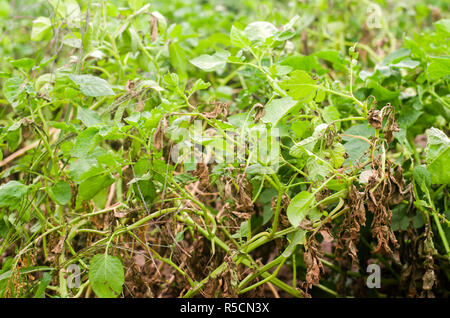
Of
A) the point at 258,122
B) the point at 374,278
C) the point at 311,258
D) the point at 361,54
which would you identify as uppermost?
the point at 258,122

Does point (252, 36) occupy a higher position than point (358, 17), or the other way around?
point (252, 36)

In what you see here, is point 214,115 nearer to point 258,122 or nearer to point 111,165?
point 258,122

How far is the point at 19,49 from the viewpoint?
6.59ft

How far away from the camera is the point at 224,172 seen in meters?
0.83

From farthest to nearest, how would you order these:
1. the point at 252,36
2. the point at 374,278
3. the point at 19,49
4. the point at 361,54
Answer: the point at 19,49
the point at 361,54
the point at 374,278
the point at 252,36

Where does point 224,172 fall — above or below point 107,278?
above

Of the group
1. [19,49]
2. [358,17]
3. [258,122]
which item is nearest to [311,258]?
[258,122]

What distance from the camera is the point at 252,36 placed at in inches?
35.1

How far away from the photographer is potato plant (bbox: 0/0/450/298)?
77 centimetres

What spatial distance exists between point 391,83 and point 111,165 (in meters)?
0.73

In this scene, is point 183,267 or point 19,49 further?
point 19,49

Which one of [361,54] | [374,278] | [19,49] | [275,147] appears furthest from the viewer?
[19,49]

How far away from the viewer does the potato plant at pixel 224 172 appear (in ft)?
2.51
